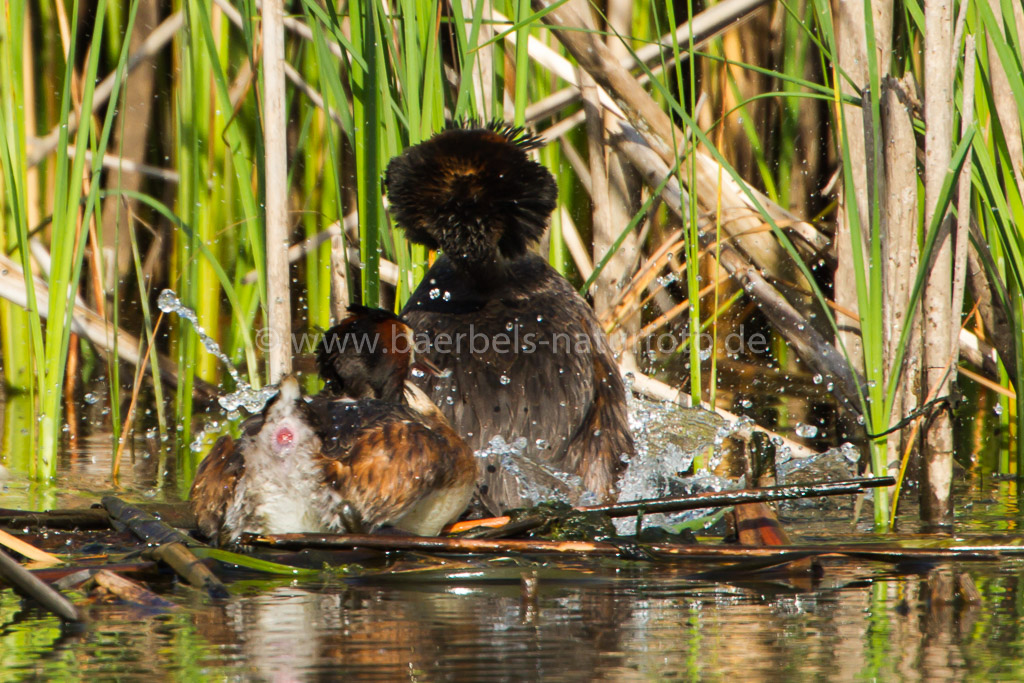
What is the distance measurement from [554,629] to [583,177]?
3689mm

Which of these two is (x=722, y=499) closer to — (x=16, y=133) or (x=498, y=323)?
(x=498, y=323)

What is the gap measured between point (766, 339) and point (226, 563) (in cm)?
422

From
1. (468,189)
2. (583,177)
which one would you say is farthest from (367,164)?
(583,177)

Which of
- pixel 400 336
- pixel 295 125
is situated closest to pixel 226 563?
pixel 400 336

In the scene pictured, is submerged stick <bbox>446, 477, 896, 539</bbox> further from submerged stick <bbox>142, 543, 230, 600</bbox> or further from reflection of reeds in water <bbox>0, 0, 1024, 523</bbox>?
submerged stick <bbox>142, 543, 230, 600</bbox>

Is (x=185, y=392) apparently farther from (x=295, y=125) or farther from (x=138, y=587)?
(x=138, y=587)

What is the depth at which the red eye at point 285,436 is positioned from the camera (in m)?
2.94

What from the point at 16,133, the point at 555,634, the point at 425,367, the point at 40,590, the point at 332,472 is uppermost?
the point at 16,133

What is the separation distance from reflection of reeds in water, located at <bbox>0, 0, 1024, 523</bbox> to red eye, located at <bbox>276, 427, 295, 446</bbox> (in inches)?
57.5

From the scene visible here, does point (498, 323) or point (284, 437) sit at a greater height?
point (498, 323)

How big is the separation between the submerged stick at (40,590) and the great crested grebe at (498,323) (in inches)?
60.8

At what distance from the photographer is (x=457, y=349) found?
381 centimetres

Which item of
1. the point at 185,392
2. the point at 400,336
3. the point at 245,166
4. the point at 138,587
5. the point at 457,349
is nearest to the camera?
the point at 138,587

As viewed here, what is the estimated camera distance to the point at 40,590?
238 centimetres
